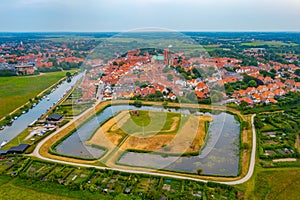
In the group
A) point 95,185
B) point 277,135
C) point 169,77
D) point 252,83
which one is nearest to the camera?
point 95,185

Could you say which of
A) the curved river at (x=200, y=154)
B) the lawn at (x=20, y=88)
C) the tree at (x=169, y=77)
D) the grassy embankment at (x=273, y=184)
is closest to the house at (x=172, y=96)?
the tree at (x=169, y=77)

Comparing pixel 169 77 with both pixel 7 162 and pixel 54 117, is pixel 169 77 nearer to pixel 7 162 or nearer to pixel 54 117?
pixel 54 117

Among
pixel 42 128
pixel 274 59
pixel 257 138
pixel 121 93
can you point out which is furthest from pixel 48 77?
pixel 274 59

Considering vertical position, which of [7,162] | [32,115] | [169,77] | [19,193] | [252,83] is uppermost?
[169,77]

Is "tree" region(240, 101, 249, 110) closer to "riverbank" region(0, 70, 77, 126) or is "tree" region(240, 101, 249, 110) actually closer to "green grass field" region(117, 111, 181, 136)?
"green grass field" region(117, 111, 181, 136)

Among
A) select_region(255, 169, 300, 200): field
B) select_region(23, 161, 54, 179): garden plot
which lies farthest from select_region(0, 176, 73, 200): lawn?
select_region(255, 169, 300, 200): field

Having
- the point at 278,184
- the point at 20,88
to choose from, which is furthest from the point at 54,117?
the point at 278,184

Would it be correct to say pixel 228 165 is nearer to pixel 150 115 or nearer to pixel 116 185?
pixel 116 185
